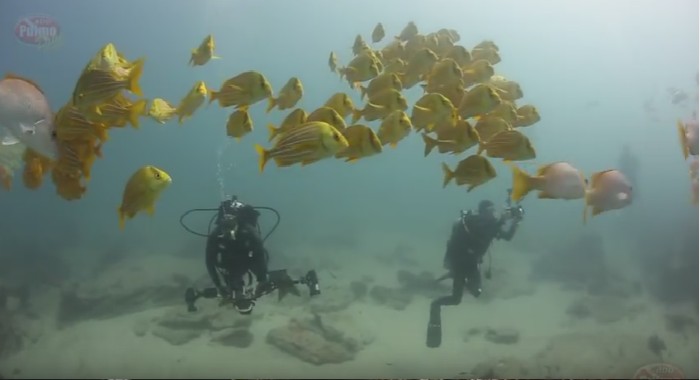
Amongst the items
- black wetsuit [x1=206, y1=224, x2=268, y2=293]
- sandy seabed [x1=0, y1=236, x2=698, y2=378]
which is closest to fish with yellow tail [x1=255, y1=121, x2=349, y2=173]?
black wetsuit [x1=206, y1=224, x2=268, y2=293]

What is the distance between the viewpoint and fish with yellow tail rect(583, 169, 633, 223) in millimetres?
4340

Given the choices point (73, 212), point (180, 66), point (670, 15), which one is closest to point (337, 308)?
point (670, 15)

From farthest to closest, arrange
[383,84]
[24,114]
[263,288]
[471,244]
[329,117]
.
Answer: [471,244] → [263,288] → [383,84] → [329,117] → [24,114]

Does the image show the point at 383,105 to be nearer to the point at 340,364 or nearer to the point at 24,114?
the point at 24,114

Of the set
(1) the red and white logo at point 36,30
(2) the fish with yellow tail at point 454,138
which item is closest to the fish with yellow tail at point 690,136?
(2) the fish with yellow tail at point 454,138

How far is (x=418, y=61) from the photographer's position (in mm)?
4773

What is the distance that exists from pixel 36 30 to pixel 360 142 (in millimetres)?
6749

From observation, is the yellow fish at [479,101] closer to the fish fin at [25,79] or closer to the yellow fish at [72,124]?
the yellow fish at [72,124]

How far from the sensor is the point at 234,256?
573 cm

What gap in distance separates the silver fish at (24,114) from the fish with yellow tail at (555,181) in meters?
3.50

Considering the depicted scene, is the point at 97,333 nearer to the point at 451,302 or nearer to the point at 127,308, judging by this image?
the point at 127,308

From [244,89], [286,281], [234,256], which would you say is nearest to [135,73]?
[244,89]

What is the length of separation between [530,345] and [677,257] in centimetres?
735

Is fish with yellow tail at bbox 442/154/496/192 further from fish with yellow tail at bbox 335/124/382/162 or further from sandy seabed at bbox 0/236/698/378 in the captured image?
sandy seabed at bbox 0/236/698/378
